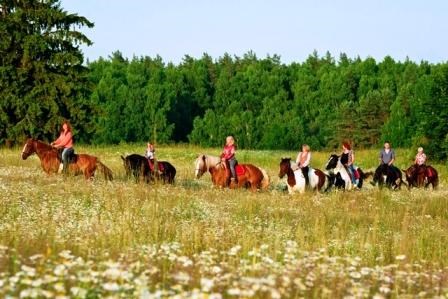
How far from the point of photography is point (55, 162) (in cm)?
2409

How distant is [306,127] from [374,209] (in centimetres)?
8268

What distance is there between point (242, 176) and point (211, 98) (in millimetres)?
92292

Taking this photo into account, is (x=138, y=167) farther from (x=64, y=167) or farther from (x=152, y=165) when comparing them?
(x=64, y=167)

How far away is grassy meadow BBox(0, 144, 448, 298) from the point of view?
599 cm

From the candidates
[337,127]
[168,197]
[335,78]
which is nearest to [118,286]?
[168,197]

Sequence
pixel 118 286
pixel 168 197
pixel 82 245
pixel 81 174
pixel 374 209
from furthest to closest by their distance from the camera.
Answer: pixel 81 174 → pixel 374 209 → pixel 168 197 → pixel 82 245 → pixel 118 286

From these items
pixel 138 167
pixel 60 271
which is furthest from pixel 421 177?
pixel 60 271

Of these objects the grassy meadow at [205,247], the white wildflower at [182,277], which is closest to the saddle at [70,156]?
the grassy meadow at [205,247]

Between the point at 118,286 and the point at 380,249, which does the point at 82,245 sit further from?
the point at 380,249

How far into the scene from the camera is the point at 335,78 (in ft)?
356

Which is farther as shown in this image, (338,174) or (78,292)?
(338,174)

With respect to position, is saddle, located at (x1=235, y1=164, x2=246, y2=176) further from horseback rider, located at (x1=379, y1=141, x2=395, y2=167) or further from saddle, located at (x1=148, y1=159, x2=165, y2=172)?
horseback rider, located at (x1=379, y1=141, x2=395, y2=167)

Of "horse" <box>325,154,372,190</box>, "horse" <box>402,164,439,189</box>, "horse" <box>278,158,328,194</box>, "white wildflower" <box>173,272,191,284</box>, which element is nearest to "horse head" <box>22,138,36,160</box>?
"horse" <box>278,158,328,194</box>

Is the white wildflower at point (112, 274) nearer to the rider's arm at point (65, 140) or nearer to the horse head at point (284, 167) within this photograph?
the rider's arm at point (65, 140)
